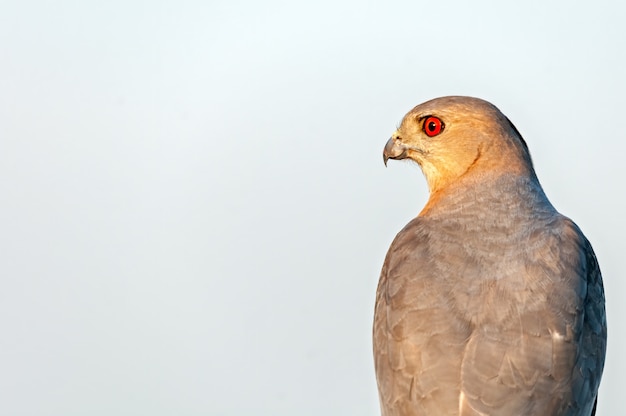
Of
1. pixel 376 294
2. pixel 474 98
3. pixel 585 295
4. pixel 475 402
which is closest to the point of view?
pixel 475 402

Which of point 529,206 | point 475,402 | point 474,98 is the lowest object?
point 475,402

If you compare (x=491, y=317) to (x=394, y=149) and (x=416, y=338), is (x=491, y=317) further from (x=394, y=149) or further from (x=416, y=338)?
(x=394, y=149)

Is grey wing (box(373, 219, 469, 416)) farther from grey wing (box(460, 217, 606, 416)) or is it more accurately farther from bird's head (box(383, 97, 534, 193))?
bird's head (box(383, 97, 534, 193))

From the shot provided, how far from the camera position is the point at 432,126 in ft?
34.9

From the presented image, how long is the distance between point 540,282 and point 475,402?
0.92 metres

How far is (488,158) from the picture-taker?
10328 millimetres

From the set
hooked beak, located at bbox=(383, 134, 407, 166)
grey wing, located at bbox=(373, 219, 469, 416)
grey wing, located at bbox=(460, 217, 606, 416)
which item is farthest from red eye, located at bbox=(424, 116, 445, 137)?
grey wing, located at bbox=(460, 217, 606, 416)

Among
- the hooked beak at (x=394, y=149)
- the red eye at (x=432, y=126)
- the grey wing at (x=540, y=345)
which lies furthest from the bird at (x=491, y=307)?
the hooked beak at (x=394, y=149)

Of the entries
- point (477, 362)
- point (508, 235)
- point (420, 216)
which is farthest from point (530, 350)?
point (420, 216)

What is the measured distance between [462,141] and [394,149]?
1.98 ft

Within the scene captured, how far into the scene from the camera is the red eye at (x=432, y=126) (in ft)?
34.7

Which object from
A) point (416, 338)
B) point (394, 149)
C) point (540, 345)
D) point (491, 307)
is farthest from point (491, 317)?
point (394, 149)

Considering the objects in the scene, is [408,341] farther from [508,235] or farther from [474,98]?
[474,98]

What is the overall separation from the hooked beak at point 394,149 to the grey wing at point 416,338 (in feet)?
4.23
